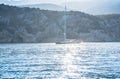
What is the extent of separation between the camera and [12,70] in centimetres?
7969

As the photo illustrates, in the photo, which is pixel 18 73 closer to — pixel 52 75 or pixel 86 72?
pixel 52 75

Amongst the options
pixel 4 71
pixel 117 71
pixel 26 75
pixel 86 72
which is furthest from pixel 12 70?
pixel 117 71

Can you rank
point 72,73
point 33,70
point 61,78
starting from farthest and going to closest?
point 33,70 < point 72,73 < point 61,78

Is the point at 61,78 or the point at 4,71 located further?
the point at 4,71

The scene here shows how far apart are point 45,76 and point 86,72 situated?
30.1 ft

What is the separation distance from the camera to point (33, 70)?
79.5 m

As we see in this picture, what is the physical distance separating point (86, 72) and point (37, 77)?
10.9 metres

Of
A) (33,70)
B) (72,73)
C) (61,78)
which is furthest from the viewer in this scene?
(33,70)

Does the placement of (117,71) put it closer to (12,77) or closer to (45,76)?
(45,76)

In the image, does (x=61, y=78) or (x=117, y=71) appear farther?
(x=117, y=71)

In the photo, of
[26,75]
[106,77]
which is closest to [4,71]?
[26,75]

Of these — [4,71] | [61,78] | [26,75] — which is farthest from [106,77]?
[4,71]

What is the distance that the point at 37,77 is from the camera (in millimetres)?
68625

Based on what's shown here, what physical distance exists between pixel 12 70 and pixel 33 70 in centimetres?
395
